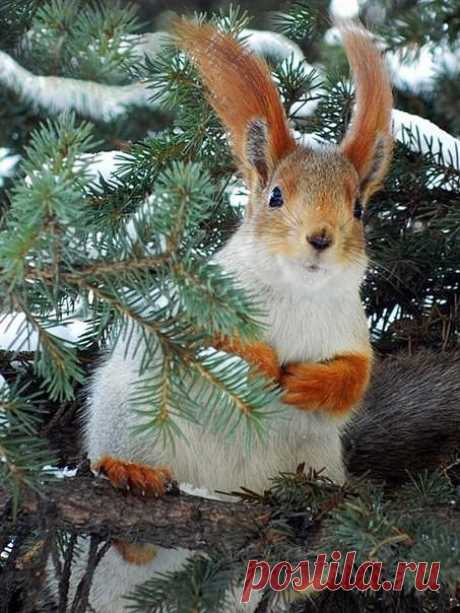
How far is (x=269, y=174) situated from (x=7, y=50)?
Answer: 69cm

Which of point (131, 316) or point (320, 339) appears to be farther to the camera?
point (320, 339)

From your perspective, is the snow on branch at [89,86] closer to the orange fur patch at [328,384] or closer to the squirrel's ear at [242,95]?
the squirrel's ear at [242,95]

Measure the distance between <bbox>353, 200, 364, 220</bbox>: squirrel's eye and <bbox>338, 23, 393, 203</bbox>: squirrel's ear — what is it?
0.07 m

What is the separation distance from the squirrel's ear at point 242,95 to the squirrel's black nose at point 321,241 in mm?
260

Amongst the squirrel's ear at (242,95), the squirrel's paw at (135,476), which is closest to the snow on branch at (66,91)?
the squirrel's ear at (242,95)

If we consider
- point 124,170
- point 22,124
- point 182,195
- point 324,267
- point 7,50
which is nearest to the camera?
point 182,195

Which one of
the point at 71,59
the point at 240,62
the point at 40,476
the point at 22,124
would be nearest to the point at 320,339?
the point at 240,62

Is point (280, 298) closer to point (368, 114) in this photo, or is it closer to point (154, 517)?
point (368, 114)

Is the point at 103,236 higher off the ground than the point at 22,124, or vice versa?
the point at 22,124

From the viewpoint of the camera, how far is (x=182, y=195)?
4.01 ft

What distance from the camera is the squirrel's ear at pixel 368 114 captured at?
75.2 inches

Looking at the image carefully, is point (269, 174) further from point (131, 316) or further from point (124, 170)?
point (131, 316)

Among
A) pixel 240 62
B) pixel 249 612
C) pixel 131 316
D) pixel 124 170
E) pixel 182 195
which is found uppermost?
pixel 240 62

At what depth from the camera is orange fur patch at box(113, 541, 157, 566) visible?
179 centimetres
